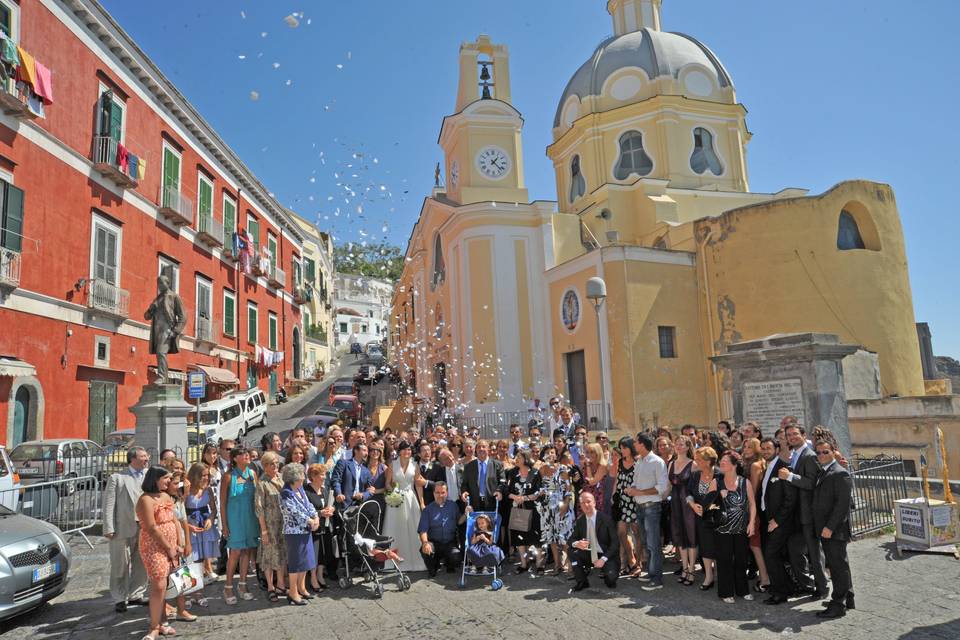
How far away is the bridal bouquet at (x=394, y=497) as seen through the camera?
7969 millimetres

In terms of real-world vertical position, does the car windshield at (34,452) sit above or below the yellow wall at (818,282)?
below

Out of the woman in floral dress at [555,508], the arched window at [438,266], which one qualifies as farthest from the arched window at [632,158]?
the woman in floral dress at [555,508]

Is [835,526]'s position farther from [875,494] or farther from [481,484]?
[875,494]

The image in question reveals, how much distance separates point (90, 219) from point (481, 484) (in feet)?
50.0

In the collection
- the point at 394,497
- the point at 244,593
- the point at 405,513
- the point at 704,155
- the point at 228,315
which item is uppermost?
the point at 704,155

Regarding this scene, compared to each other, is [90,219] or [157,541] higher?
[90,219]

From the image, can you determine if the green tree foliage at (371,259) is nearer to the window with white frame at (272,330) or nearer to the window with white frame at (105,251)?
the window with white frame at (272,330)

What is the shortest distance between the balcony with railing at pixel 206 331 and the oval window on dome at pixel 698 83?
22.1 metres

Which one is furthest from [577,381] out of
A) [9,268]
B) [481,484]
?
[9,268]

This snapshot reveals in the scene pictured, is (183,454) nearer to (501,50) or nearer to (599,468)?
(599,468)

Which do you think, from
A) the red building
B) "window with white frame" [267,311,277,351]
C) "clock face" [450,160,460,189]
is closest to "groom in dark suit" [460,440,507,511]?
the red building

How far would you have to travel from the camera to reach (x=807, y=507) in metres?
6.30

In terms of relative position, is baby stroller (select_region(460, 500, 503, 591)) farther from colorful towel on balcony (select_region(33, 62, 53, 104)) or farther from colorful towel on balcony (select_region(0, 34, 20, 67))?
colorful towel on balcony (select_region(33, 62, 53, 104))

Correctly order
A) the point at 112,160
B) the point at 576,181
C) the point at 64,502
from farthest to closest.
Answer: the point at 576,181
the point at 112,160
the point at 64,502
